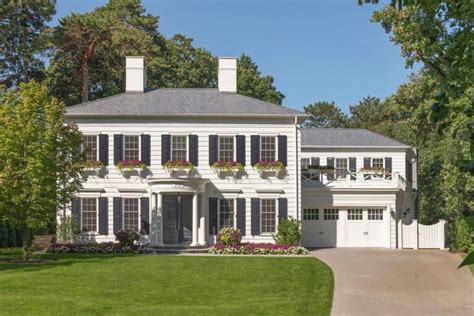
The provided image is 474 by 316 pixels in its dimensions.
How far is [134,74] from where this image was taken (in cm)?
3359

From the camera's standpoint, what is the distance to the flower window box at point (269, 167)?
30781 mm

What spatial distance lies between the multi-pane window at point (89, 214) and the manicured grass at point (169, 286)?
17.9 feet

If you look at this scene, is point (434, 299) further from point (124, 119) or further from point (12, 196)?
point (124, 119)

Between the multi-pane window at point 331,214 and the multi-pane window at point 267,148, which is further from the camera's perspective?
the multi-pane window at point 331,214

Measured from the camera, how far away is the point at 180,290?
730 inches

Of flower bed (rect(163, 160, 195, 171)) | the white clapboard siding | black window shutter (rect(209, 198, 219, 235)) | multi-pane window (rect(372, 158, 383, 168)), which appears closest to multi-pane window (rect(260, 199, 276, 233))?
the white clapboard siding

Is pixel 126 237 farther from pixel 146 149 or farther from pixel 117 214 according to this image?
pixel 146 149

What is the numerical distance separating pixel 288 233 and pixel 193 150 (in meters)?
5.48

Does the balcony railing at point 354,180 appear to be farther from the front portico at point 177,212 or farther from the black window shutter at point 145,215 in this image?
the black window shutter at point 145,215

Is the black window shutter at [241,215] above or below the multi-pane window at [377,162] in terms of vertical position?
below

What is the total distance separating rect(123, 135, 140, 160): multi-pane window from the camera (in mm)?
31109

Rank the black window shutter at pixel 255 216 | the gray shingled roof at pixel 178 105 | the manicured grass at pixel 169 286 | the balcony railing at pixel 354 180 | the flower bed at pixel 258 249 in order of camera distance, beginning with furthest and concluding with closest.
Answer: the balcony railing at pixel 354 180 < the gray shingled roof at pixel 178 105 < the black window shutter at pixel 255 216 < the flower bed at pixel 258 249 < the manicured grass at pixel 169 286

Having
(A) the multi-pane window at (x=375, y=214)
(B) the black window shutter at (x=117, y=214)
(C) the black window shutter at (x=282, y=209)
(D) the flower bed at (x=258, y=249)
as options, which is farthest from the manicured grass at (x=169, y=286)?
(A) the multi-pane window at (x=375, y=214)

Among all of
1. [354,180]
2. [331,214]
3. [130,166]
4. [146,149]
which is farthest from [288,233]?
[130,166]
